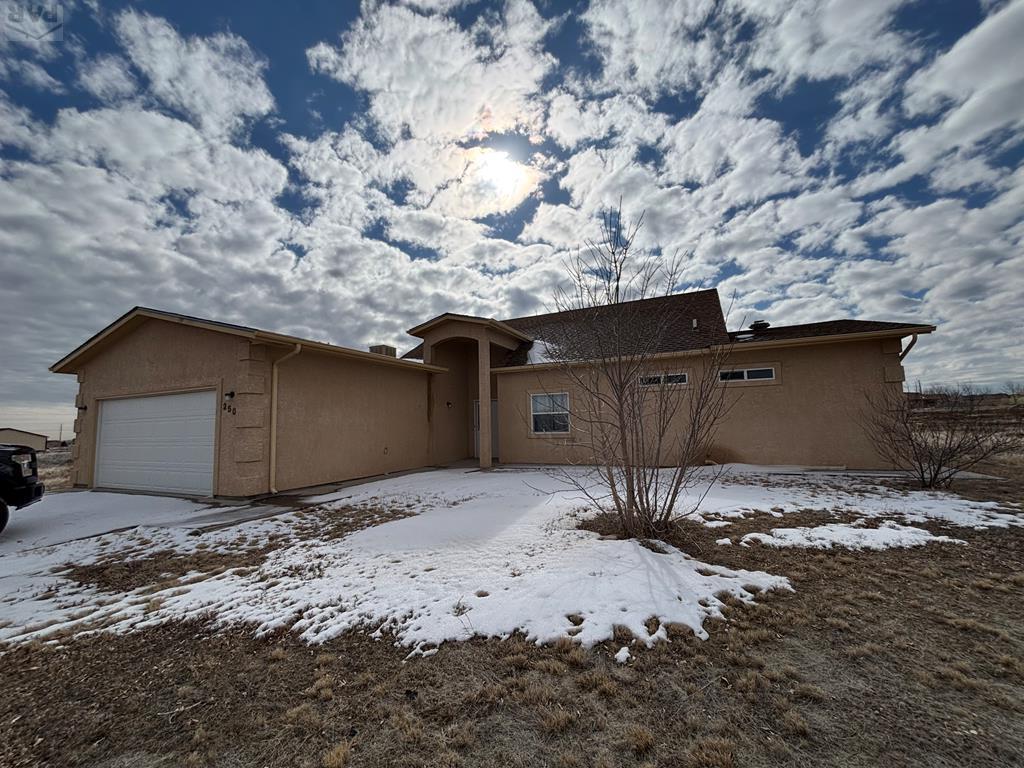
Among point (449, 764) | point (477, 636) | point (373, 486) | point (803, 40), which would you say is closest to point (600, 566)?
point (477, 636)

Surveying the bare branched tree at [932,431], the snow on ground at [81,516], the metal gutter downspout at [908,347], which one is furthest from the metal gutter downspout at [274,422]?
the metal gutter downspout at [908,347]

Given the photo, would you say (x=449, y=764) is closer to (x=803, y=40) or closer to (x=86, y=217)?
(x=803, y=40)

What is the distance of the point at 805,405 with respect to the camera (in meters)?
10.4

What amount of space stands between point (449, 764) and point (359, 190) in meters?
11.0

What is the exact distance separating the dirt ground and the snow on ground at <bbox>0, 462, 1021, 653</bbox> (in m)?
0.24

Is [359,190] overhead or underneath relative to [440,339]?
overhead

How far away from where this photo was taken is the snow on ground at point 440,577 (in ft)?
10.3

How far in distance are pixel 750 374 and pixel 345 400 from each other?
10336 mm

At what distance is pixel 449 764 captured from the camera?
5.99 feet

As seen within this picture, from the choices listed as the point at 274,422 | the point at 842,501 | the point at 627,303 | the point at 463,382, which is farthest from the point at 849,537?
the point at 463,382

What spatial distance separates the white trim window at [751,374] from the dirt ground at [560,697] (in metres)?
8.06

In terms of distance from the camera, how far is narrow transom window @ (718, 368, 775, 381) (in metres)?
10.7

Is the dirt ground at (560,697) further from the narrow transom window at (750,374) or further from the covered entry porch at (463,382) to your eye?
the covered entry porch at (463,382)

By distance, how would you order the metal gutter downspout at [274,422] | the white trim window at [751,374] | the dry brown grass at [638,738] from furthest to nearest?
the white trim window at [751,374] < the metal gutter downspout at [274,422] < the dry brown grass at [638,738]
